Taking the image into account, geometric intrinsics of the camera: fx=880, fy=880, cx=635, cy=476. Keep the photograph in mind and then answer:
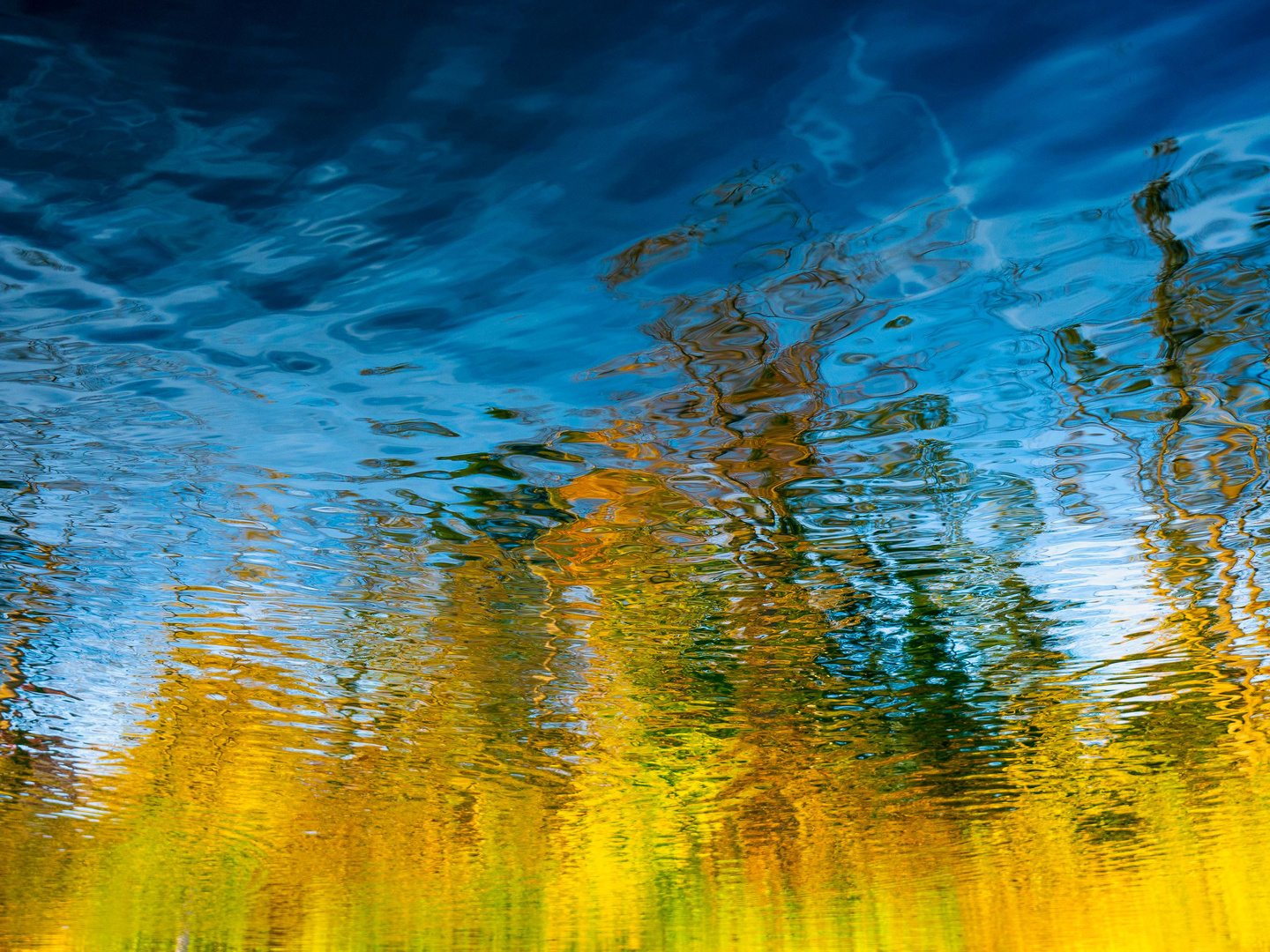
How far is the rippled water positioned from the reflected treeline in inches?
2.5

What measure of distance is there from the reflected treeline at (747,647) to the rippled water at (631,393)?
0.21ft

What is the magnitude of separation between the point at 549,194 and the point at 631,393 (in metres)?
1.85

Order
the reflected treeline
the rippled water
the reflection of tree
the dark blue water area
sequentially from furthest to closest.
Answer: the reflected treeline → the reflection of tree → the rippled water → the dark blue water area

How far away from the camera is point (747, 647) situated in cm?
1075

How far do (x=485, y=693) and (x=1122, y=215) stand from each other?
982 centimetres

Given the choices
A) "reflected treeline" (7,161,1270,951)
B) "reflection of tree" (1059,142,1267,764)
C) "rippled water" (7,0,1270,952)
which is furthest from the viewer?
"reflected treeline" (7,161,1270,951)

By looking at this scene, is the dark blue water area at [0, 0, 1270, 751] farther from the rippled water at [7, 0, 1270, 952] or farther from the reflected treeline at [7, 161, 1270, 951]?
the reflected treeline at [7, 161, 1270, 951]

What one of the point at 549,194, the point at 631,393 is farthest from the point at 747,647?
the point at 549,194

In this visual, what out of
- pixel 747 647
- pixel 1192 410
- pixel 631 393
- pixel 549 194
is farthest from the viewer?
pixel 747 647

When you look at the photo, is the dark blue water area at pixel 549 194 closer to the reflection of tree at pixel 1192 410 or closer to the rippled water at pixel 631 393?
the rippled water at pixel 631 393

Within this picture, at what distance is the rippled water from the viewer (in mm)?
4316

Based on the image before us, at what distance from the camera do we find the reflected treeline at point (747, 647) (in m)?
5.95

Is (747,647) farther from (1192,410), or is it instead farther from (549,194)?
(549,194)

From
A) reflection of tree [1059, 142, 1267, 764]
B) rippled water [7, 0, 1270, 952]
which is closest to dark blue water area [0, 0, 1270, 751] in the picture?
rippled water [7, 0, 1270, 952]
